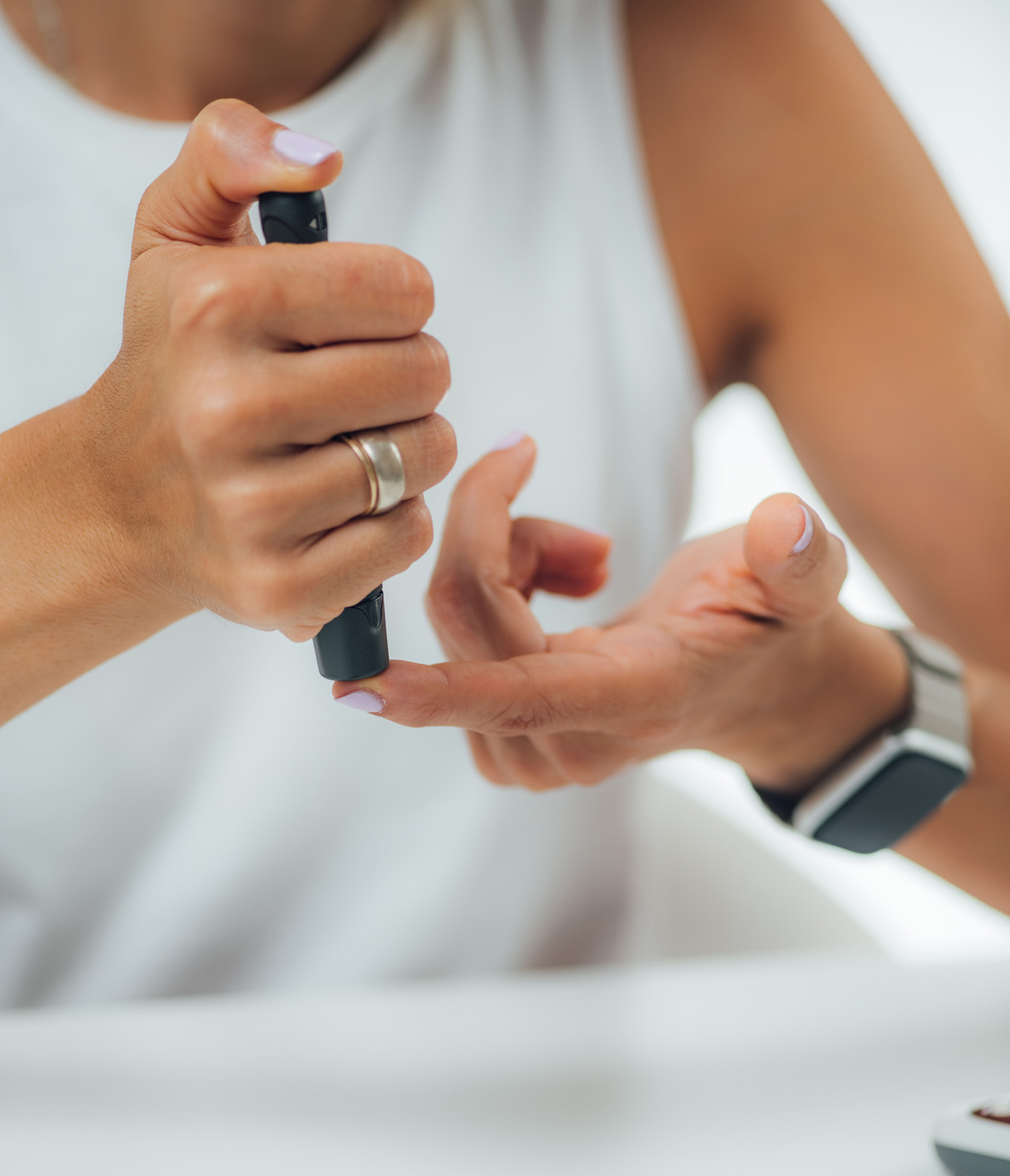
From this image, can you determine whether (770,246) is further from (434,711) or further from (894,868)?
(894,868)

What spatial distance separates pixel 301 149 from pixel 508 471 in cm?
14

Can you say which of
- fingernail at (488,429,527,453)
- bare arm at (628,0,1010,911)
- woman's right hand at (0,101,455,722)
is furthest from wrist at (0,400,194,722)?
bare arm at (628,0,1010,911)

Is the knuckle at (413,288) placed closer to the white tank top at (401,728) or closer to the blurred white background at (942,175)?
the white tank top at (401,728)

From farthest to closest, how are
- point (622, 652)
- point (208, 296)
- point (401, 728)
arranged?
point (401, 728) → point (622, 652) → point (208, 296)

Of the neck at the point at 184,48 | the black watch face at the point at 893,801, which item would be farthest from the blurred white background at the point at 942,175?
the neck at the point at 184,48

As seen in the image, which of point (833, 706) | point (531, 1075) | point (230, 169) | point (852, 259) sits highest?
point (852, 259)

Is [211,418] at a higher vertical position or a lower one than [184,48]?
lower

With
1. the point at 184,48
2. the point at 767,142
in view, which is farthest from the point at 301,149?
the point at 767,142

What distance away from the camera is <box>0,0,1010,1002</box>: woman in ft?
0.99

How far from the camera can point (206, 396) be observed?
178 mm

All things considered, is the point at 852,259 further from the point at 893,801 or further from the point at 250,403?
the point at 250,403

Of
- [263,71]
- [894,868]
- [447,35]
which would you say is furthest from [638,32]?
[894,868]

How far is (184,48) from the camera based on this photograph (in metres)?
0.37

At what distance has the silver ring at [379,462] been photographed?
0.63 feet
